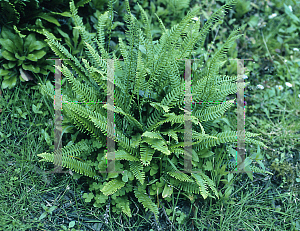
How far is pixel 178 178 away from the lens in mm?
2314

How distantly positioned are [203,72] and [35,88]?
182 centimetres

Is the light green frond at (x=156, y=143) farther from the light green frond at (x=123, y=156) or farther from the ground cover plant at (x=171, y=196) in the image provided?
the ground cover plant at (x=171, y=196)

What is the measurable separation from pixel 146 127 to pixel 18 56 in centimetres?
156

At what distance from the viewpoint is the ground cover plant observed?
2400 millimetres

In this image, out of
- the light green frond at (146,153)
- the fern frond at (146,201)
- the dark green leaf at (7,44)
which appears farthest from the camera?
the dark green leaf at (7,44)

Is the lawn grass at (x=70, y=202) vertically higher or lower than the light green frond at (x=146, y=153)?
lower

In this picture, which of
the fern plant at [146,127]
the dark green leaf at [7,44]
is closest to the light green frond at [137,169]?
the fern plant at [146,127]

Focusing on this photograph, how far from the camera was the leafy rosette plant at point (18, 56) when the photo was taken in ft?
9.22

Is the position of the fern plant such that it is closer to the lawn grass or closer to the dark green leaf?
the lawn grass

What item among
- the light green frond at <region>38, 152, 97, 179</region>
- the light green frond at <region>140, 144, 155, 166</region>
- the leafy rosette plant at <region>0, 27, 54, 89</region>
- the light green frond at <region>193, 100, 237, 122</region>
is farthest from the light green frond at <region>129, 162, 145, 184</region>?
the leafy rosette plant at <region>0, 27, 54, 89</region>

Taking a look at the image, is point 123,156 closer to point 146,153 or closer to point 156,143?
point 146,153

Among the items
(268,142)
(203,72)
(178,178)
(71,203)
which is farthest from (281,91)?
(71,203)

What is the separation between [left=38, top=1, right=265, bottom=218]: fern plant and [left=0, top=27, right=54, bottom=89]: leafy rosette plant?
38 centimetres

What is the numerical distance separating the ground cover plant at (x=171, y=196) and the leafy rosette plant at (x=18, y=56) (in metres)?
0.14
